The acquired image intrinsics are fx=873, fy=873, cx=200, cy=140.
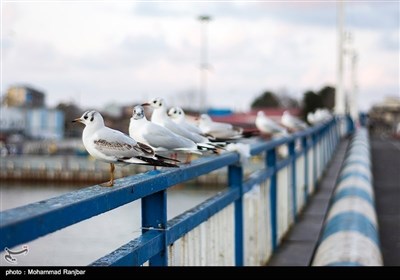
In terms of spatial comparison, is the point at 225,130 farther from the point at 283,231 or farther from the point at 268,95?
the point at 268,95

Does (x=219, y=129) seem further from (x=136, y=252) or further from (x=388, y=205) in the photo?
(x=388, y=205)

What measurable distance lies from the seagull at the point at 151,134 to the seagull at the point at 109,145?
31.7 inches

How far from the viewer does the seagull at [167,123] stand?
5.91m

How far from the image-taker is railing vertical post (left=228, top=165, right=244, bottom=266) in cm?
734

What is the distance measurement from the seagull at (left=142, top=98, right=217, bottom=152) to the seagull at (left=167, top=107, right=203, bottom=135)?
0.32 meters

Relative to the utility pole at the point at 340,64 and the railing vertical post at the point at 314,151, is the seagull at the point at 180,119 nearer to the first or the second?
the railing vertical post at the point at 314,151

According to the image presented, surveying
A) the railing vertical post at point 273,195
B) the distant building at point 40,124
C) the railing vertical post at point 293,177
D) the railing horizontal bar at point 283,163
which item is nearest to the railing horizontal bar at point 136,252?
the railing vertical post at point 273,195

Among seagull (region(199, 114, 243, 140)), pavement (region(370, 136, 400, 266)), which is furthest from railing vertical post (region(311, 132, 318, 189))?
seagull (region(199, 114, 243, 140))

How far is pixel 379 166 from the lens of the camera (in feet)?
71.5

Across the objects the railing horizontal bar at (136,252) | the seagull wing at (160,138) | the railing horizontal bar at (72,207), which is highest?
the seagull wing at (160,138)

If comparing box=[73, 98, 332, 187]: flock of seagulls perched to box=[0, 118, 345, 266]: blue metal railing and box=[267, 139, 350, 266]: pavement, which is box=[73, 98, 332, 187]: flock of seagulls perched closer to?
box=[0, 118, 345, 266]: blue metal railing
